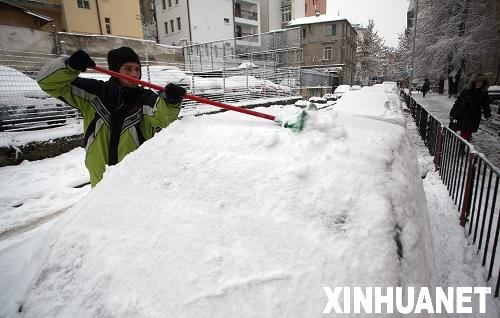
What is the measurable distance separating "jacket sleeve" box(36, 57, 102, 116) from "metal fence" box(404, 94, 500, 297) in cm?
360

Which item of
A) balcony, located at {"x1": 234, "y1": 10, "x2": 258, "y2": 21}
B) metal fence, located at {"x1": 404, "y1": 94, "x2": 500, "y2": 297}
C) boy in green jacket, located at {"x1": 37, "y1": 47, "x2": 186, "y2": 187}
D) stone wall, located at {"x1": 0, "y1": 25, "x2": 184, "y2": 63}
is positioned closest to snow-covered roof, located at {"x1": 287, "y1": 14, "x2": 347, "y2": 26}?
balcony, located at {"x1": 234, "y1": 10, "x2": 258, "y2": 21}

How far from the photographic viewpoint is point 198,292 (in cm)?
99

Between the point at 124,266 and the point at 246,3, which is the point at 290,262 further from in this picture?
the point at 246,3

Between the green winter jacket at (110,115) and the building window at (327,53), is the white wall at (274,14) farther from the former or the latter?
the green winter jacket at (110,115)

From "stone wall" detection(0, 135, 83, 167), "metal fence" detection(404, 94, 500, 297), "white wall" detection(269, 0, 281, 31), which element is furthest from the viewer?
"white wall" detection(269, 0, 281, 31)

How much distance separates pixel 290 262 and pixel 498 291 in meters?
2.46

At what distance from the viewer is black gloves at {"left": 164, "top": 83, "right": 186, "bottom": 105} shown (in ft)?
7.37

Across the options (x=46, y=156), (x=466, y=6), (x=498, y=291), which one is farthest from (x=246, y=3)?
(x=498, y=291)

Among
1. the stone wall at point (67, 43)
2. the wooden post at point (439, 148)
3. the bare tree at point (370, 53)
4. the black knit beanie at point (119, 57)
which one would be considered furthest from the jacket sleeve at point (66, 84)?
the bare tree at point (370, 53)

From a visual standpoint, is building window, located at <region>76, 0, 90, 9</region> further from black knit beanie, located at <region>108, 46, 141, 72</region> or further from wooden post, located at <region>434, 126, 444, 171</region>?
wooden post, located at <region>434, 126, 444, 171</region>

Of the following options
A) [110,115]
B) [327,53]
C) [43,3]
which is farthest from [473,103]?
[327,53]

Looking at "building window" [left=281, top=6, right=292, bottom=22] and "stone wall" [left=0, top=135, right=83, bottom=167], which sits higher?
"building window" [left=281, top=6, right=292, bottom=22]

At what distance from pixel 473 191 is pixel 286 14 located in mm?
47228

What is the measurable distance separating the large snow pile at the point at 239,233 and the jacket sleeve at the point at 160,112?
836 millimetres
